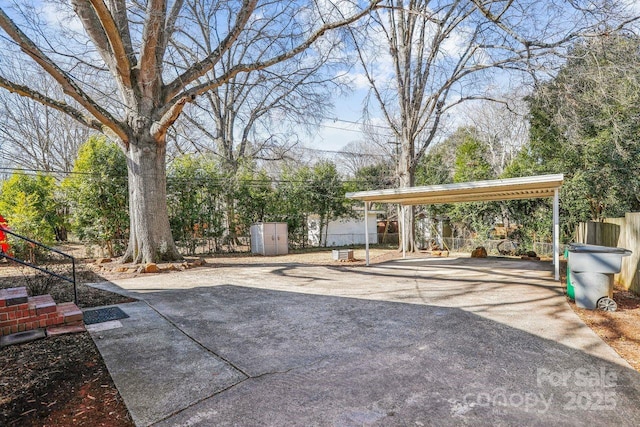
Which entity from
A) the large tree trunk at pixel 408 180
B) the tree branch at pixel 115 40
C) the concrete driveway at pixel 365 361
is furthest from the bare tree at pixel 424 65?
the concrete driveway at pixel 365 361

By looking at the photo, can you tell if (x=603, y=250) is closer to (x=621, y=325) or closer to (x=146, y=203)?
(x=621, y=325)

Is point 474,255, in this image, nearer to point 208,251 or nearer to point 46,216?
point 208,251

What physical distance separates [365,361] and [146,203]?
761 centimetres

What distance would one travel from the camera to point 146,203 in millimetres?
8664

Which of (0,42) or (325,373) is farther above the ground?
(0,42)

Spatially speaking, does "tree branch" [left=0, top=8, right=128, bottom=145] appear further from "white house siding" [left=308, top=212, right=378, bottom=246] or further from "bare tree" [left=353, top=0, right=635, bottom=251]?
"white house siding" [left=308, top=212, right=378, bottom=246]

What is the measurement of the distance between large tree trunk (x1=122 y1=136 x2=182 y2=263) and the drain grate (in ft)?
14.1

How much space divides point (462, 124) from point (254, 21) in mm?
20427

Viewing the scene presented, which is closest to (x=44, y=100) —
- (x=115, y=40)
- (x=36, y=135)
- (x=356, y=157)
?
(x=115, y=40)

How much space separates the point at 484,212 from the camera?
13.2 meters

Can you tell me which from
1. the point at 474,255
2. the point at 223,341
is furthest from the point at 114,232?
the point at 474,255

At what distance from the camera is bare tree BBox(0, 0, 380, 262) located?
7.59 m

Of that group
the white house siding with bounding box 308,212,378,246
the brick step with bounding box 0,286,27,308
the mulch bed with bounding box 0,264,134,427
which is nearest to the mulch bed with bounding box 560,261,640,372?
the mulch bed with bounding box 0,264,134,427

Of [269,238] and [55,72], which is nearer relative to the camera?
[55,72]
